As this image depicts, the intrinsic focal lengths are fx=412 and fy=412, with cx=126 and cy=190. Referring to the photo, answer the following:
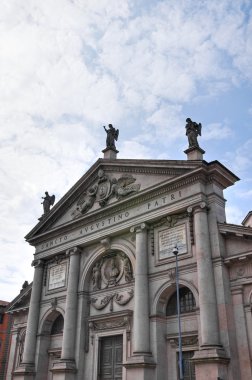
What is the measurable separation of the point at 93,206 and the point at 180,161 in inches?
298

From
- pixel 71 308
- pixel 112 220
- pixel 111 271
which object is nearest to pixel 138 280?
pixel 111 271

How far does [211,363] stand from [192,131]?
11705 mm

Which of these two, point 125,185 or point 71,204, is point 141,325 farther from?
point 71,204

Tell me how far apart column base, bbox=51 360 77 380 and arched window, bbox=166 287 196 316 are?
665cm

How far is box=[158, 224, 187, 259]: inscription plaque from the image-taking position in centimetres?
2078

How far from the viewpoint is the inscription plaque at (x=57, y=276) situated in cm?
2723

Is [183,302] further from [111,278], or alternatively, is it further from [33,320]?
[33,320]

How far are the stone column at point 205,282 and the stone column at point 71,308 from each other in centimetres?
934

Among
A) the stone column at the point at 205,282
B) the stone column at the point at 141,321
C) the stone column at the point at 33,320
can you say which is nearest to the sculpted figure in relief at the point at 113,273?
the stone column at the point at 141,321

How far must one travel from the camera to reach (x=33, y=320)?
2752 centimetres

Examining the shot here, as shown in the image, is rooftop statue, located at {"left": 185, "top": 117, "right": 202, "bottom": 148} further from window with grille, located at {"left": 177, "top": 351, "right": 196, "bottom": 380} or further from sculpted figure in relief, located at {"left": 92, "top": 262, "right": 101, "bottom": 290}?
window with grille, located at {"left": 177, "top": 351, "right": 196, "bottom": 380}

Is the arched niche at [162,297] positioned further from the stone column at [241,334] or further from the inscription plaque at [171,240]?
the stone column at [241,334]

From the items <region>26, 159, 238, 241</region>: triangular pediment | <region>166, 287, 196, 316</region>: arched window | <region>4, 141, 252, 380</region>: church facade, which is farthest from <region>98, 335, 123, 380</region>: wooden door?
<region>26, 159, 238, 241</region>: triangular pediment

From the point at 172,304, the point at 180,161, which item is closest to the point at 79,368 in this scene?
the point at 172,304
